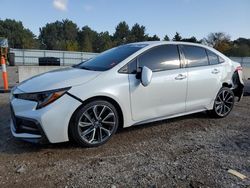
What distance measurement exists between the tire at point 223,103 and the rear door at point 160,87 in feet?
3.33

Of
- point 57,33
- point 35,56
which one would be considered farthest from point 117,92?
point 57,33

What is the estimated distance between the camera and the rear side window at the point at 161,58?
4.83 meters

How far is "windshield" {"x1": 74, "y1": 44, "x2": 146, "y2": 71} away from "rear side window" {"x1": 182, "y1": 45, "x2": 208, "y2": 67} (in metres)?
0.89

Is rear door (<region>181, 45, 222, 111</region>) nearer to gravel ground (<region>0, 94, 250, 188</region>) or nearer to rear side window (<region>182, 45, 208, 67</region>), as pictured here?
rear side window (<region>182, 45, 208, 67</region>)

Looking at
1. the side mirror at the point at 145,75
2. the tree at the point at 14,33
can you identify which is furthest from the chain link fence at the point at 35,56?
the tree at the point at 14,33

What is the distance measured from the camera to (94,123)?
4.30m

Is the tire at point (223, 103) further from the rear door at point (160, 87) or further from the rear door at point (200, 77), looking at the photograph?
the rear door at point (160, 87)

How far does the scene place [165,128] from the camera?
525cm

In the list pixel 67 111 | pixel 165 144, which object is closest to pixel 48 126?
pixel 67 111

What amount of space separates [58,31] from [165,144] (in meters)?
106

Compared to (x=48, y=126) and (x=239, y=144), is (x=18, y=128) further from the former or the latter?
(x=239, y=144)

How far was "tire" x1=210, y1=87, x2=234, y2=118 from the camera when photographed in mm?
Result: 5895

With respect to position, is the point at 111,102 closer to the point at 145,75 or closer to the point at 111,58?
the point at 145,75

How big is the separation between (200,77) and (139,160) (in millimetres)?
2283
